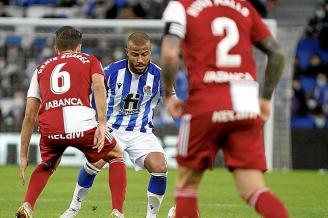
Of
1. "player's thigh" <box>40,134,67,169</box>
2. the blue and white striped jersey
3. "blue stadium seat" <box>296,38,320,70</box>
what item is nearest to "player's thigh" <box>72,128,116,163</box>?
"player's thigh" <box>40,134,67,169</box>

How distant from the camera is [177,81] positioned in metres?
19.4

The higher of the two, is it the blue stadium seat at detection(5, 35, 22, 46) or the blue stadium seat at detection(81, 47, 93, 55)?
the blue stadium seat at detection(5, 35, 22, 46)

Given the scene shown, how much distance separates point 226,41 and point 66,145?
257 cm

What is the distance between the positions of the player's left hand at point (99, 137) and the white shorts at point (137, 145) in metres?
1.28

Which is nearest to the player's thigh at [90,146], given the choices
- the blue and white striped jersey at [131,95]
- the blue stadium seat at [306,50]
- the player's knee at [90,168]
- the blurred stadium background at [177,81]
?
the player's knee at [90,168]

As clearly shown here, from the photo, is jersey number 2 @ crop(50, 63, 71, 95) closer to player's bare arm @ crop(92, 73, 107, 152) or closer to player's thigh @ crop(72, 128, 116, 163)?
player's bare arm @ crop(92, 73, 107, 152)

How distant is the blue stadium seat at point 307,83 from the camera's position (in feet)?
71.5

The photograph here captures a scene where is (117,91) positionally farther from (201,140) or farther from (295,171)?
(295,171)

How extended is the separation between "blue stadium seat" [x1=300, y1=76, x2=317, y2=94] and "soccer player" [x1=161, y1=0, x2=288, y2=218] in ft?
51.1

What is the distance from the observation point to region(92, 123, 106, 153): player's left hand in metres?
8.21

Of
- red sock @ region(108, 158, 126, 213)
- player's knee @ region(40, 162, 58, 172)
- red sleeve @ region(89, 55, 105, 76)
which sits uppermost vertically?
red sleeve @ region(89, 55, 105, 76)

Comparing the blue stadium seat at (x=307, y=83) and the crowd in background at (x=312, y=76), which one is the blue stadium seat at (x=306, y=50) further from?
the blue stadium seat at (x=307, y=83)

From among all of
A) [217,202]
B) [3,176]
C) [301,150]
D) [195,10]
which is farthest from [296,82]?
[195,10]

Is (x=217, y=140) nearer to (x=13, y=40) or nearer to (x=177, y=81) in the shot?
(x=177, y=81)
